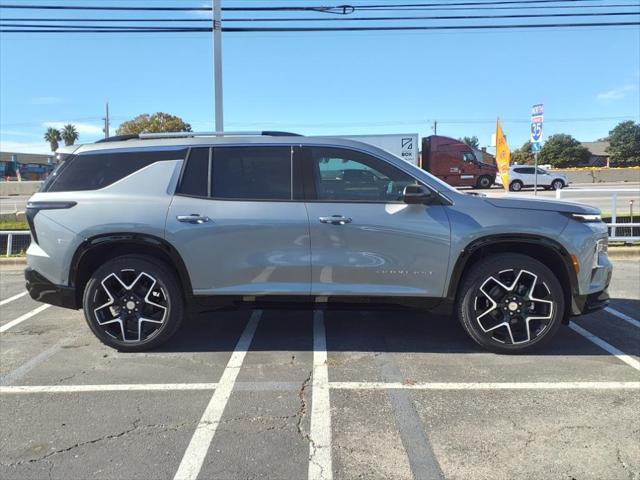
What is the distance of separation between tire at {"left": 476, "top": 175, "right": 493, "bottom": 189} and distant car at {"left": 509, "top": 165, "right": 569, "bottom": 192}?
1.33 metres

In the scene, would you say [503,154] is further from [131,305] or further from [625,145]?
[625,145]

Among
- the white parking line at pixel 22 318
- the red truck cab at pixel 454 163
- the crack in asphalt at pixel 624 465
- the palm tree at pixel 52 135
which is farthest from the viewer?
the palm tree at pixel 52 135

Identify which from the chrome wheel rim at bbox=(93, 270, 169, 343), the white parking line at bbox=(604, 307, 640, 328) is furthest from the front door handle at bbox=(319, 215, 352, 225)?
the white parking line at bbox=(604, 307, 640, 328)

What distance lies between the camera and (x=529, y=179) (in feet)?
97.1

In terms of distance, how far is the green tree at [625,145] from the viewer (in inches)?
2083

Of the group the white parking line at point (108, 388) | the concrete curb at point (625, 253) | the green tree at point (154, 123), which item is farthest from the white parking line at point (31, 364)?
the green tree at point (154, 123)

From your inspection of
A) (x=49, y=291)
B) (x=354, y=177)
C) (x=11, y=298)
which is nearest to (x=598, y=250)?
(x=354, y=177)

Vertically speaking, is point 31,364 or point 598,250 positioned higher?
point 598,250

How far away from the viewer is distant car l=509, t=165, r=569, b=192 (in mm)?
29569

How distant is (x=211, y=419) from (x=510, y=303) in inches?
104

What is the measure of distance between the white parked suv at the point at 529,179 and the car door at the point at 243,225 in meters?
27.5

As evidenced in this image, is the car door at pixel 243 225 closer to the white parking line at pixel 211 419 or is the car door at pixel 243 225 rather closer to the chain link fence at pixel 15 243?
the white parking line at pixel 211 419

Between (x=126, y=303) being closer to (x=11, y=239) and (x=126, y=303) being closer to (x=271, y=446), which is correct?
(x=271, y=446)

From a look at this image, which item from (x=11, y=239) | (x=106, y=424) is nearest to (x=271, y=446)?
(x=106, y=424)
